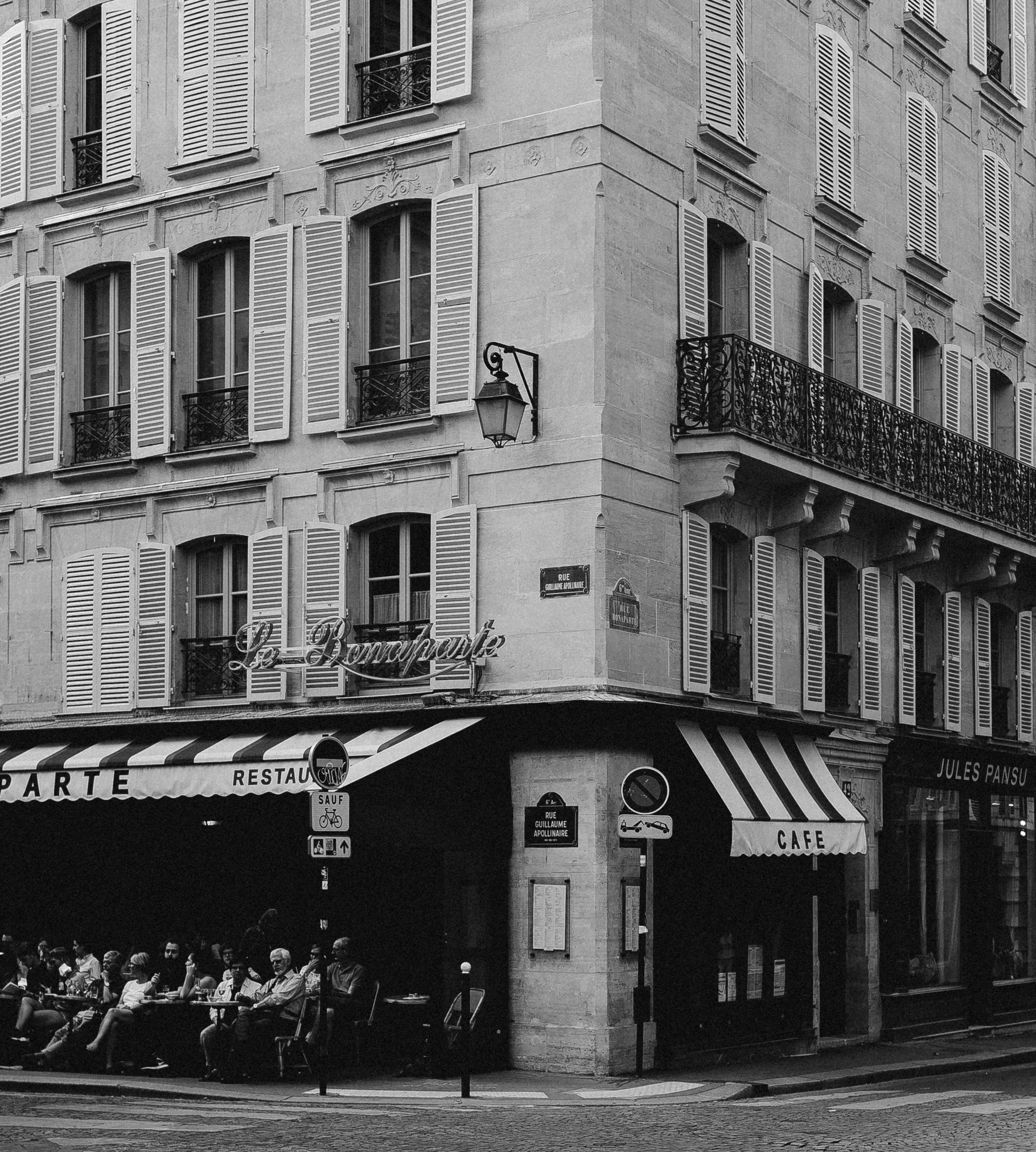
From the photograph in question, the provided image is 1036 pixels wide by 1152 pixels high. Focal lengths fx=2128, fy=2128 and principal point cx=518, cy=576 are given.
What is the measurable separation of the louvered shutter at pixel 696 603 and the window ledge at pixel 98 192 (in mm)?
8073

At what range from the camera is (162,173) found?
83.9ft

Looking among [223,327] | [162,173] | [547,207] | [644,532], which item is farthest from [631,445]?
[162,173]

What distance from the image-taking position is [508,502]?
73.2ft

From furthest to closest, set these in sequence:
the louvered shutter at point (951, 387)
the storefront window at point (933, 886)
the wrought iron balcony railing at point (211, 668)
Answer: the louvered shutter at point (951, 387)
the storefront window at point (933, 886)
the wrought iron balcony railing at point (211, 668)

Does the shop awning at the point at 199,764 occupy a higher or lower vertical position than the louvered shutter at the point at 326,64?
lower

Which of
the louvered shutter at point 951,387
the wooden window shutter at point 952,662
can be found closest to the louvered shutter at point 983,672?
the wooden window shutter at point 952,662

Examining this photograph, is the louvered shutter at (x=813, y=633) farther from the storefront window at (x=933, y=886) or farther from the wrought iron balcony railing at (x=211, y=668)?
the wrought iron balcony railing at (x=211, y=668)

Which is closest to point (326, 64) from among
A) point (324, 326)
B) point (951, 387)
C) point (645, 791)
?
point (324, 326)

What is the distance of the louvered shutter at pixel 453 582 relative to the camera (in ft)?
73.5

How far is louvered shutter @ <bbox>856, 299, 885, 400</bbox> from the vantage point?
1067 inches

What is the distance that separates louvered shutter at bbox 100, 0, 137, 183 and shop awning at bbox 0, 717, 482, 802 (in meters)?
7.16

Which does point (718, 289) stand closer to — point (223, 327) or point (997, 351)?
point (223, 327)

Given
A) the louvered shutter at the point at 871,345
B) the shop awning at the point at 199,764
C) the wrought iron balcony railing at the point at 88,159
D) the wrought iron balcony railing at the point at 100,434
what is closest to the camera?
the shop awning at the point at 199,764

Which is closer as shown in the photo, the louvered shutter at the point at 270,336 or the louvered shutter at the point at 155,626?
the louvered shutter at the point at 270,336
